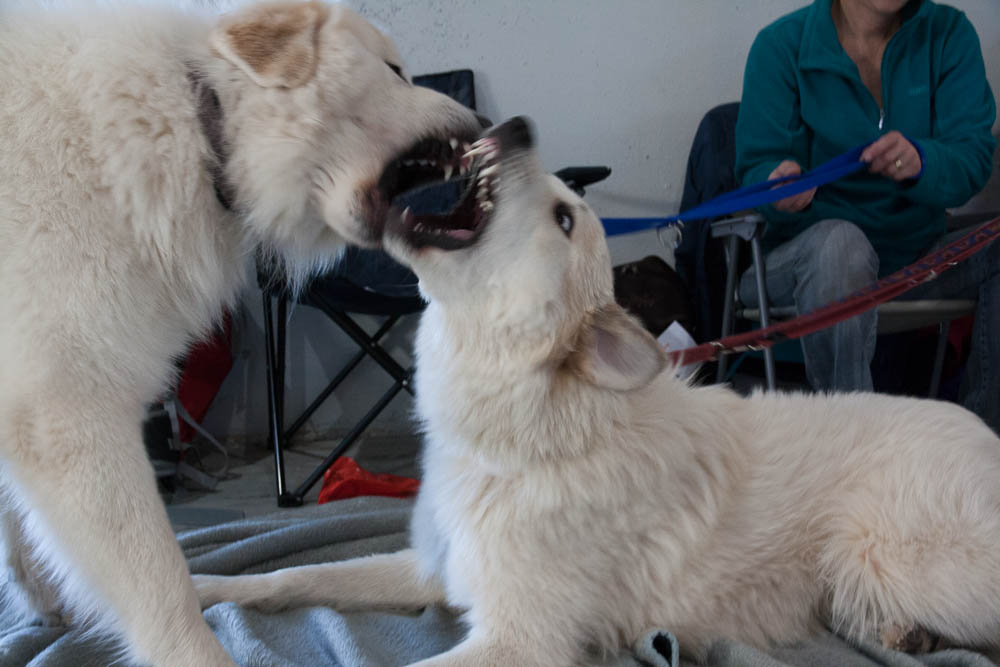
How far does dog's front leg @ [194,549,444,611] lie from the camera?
1654mm

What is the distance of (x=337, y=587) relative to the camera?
171 cm

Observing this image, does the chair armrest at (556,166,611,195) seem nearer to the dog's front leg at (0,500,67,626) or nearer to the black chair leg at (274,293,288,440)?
the black chair leg at (274,293,288,440)

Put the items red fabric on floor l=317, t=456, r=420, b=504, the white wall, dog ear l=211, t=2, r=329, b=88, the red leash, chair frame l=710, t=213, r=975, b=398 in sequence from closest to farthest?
dog ear l=211, t=2, r=329, b=88
the red leash
chair frame l=710, t=213, r=975, b=398
red fabric on floor l=317, t=456, r=420, b=504
the white wall

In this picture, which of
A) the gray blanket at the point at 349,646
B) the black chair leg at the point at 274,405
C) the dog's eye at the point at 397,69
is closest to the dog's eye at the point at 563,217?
the dog's eye at the point at 397,69

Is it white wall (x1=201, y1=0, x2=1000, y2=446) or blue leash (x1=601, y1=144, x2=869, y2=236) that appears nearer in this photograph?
blue leash (x1=601, y1=144, x2=869, y2=236)

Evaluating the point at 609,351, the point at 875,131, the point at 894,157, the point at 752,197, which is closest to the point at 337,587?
the point at 609,351

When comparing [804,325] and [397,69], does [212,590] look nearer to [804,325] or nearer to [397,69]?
[397,69]

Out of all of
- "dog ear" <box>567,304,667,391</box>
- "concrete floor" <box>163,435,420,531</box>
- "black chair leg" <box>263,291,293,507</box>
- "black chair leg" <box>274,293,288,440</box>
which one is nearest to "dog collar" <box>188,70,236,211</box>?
"dog ear" <box>567,304,667,391</box>

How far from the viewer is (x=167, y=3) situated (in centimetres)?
142

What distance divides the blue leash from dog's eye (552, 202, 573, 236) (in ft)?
2.35

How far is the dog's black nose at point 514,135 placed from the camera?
1.44m

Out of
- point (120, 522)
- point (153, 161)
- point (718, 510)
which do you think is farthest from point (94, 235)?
point (718, 510)

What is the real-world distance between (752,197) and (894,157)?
63 cm

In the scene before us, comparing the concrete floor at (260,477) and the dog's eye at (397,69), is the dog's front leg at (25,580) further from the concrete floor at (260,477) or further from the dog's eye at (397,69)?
the dog's eye at (397,69)
